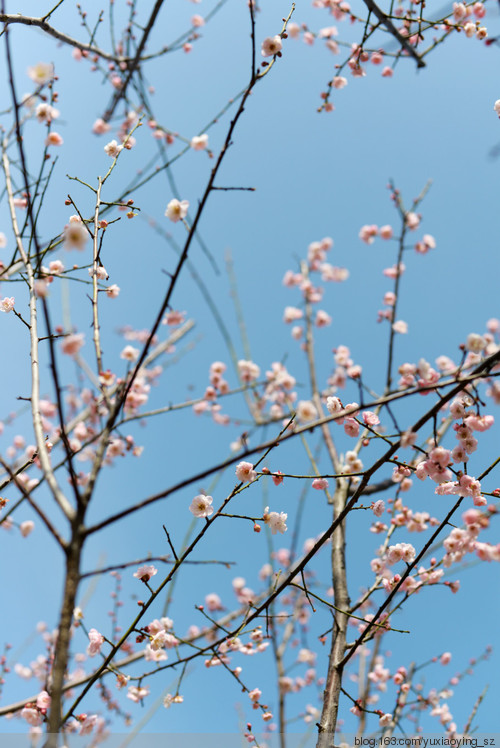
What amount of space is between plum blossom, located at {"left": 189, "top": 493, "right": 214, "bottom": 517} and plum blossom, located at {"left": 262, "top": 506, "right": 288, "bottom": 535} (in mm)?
322

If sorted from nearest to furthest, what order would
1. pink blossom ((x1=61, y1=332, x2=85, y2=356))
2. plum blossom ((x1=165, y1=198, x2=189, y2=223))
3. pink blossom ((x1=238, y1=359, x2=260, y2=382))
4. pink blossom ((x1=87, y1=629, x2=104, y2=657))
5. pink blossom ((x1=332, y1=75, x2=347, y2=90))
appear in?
pink blossom ((x1=61, y1=332, x2=85, y2=356)) < pink blossom ((x1=87, y1=629, x2=104, y2=657)) < plum blossom ((x1=165, y1=198, x2=189, y2=223)) < pink blossom ((x1=332, y1=75, x2=347, y2=90)) < pink blossom ((x1=238, y1=359, x2=260, y2=382))

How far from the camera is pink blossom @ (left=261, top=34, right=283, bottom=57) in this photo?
2.92 meters

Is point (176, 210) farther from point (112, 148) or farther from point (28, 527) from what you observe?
point (28, 527)

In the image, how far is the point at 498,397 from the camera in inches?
71.9

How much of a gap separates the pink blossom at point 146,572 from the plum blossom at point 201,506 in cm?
35

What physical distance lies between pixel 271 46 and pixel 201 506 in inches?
120

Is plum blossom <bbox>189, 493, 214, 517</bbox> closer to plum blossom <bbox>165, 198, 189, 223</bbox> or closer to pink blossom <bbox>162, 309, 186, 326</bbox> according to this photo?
plum blossom <bbox>165, 198, 189, 223</bbox>

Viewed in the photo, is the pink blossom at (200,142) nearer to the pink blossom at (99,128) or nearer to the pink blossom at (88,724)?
the pink blossom at (99,128)

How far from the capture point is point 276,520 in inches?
97.3

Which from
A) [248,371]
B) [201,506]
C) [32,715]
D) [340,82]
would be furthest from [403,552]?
[340,82]

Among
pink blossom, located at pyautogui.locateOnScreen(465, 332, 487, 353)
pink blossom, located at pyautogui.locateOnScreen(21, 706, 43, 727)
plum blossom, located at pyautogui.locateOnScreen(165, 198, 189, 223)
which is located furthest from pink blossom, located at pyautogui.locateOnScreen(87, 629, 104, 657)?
plum blossom, located at pyautogui.locateOnScreen(165, 198, 189, 223)

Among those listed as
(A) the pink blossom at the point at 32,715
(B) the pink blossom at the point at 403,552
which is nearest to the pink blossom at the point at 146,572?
(A) the pink blossom at the point at 32,715

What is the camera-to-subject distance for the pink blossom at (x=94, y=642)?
254 centimetres

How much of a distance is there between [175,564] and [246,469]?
0.67 m
